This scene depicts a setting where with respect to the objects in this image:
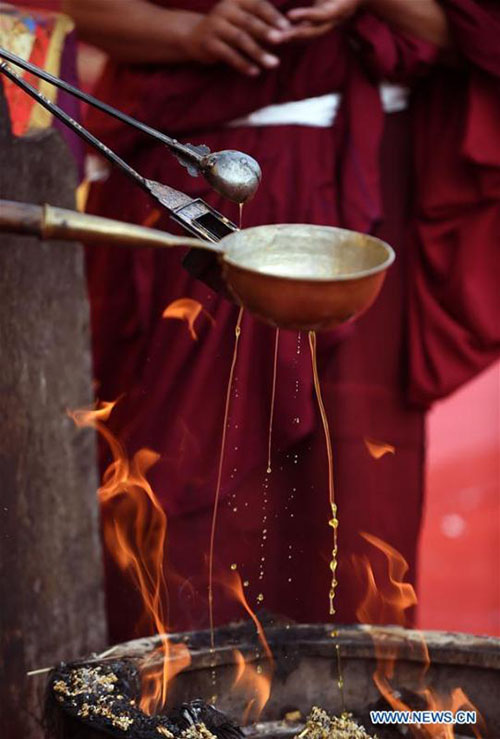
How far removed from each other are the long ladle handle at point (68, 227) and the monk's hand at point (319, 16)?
1086mm

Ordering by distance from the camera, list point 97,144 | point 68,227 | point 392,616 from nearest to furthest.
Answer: point 68,227, point 97,144, point 392,616

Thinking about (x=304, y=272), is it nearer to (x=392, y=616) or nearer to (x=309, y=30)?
(x=309, y=30)

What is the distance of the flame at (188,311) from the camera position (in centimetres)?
213

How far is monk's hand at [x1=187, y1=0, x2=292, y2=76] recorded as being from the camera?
2.05 meters

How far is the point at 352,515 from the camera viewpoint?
7.43ft

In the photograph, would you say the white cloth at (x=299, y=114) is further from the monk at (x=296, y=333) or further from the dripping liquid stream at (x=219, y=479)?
the dripping liquid stream at (x=219, y=479)

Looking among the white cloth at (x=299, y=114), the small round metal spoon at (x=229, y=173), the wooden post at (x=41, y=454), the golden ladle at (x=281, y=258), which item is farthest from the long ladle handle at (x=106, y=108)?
the white cloth at (x=299, y=114)

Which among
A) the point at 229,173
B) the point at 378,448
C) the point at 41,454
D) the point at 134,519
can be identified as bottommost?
the point at 134,519

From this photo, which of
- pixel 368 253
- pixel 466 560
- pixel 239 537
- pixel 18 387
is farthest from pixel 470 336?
pixel 466 560

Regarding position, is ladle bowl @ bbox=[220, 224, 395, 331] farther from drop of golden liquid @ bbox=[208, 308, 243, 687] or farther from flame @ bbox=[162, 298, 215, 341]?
flame @ bbox=[162, 298, 215, 341]

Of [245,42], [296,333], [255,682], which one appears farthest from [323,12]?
[255,682]

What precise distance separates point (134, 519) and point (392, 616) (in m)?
0.61

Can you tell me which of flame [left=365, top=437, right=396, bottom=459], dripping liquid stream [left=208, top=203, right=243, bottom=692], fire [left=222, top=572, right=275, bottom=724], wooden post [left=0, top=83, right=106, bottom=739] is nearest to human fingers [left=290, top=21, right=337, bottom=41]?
dripping liquid stream [left=208, top=203, right=243, bottom=692]

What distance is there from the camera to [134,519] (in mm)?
2320
